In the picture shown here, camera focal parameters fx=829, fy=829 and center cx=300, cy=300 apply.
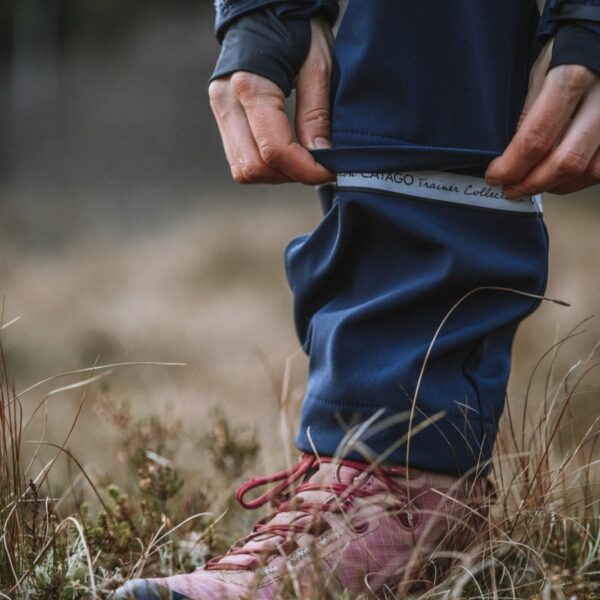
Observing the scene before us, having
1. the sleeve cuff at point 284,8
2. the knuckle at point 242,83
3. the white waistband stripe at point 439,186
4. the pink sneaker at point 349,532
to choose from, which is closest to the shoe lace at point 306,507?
the pink sneaker at point 349,532

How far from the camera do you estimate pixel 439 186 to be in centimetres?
119

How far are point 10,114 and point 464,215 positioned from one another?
12.4 meters

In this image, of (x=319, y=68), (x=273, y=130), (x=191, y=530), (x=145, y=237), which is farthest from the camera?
(x=145, y=237)

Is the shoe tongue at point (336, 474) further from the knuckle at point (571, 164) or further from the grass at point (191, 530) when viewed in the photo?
the knuckle at point (571, 164)

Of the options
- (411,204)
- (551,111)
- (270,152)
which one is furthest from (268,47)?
(551,111)

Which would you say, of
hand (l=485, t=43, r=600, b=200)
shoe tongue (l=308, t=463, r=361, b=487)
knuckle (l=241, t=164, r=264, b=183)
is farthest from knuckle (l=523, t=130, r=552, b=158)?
shoe tongue (l=308, t=463, r=361, b=487)

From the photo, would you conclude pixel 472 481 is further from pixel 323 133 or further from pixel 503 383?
pixel 323 133

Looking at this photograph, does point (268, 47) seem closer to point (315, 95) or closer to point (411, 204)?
point (315, 95)

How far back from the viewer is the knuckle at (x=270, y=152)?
46.4 inches

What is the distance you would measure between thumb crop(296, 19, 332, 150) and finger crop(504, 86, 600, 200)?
0.34m

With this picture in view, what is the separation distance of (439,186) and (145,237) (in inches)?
293

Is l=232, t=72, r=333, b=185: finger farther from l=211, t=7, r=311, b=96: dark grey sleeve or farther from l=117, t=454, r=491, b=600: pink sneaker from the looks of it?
l=117, t=454, r=491, b=600: pink sneaker

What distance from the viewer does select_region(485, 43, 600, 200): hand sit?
1.11 m

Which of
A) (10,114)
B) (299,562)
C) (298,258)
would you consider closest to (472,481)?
(299,562)
